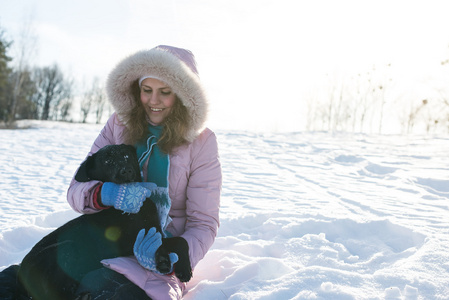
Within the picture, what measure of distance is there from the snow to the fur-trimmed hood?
3.58 feet

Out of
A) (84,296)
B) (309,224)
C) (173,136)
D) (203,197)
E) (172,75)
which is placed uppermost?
(172,75)

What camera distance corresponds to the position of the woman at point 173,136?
6.83 feet

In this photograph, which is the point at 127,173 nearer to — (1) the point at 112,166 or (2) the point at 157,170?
(1) the point at 112,166

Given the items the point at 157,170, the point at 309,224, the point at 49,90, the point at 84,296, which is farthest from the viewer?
the point at 49,90

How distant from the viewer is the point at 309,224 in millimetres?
3271

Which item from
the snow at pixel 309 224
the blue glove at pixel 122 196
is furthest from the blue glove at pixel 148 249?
the snow at pixel 309 224

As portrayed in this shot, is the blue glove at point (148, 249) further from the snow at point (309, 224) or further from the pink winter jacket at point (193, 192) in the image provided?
the snow at point (309, 224)

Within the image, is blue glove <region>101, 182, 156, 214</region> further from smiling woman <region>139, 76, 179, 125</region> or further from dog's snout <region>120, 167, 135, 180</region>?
smiling woman <region>139, 76, 179, 125</region>

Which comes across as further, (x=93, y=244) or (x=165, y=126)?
(x=165, y=126)

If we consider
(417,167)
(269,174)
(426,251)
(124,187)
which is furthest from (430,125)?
(124,187)

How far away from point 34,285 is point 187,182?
97cm

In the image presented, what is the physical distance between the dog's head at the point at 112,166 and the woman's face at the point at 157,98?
1.27 ft

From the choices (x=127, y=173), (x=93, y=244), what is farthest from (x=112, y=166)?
(x=93, y=244)

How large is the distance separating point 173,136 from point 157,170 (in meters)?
0.24
